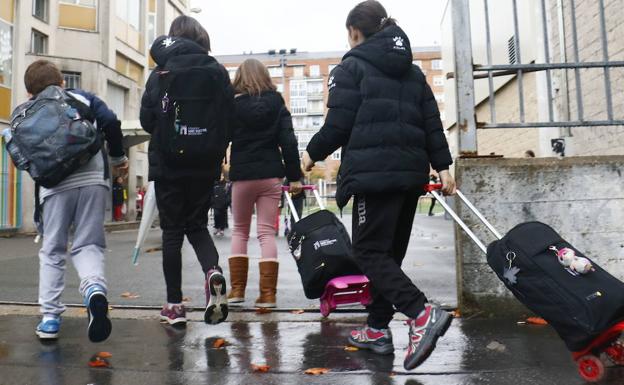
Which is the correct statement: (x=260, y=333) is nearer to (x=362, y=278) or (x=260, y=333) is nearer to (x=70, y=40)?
(x=362, y=278)

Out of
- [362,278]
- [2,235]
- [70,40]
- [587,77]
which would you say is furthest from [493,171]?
[70,40]

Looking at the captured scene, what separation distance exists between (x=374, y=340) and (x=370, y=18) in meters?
1.83

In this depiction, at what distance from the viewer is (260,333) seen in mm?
3848

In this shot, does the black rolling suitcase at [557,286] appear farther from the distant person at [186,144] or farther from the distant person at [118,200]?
the distant person at [118,200]

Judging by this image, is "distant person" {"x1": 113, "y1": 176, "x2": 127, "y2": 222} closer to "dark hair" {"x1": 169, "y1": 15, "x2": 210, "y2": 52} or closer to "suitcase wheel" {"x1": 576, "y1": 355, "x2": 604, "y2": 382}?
"dark hair" {"x1": 169, "y1": 15, "x2": 210, "y2": 52}

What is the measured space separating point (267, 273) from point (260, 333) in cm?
96

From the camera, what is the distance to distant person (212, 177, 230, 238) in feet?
44.8

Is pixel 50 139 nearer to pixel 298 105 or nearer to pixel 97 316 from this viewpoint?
pixel 97 316

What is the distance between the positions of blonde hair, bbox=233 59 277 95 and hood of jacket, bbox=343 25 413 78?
5.16 ft

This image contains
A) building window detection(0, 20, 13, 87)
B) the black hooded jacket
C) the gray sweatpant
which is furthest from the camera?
building window detection(0, 20, 13, 87)

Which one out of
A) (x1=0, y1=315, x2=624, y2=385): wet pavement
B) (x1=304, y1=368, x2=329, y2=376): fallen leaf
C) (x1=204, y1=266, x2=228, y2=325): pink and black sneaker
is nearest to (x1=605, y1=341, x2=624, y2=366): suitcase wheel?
(x1=0, y1=315, x2=624, y2=385): wet pavement

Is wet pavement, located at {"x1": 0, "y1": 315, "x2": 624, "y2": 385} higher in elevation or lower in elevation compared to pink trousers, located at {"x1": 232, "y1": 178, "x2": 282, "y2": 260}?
lower

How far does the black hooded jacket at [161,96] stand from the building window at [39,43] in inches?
707

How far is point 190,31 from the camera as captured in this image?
4.14m
